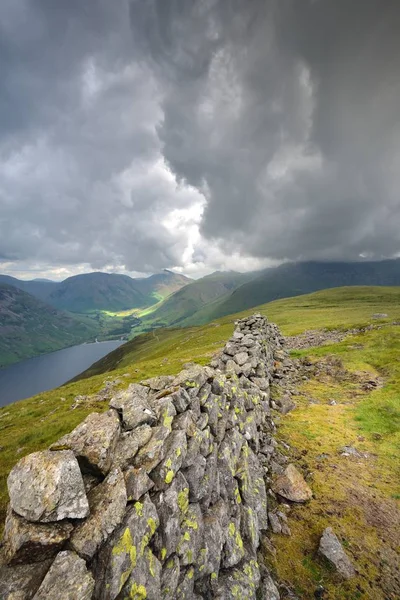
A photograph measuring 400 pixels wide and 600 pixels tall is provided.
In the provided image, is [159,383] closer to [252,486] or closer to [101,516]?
[252,486]

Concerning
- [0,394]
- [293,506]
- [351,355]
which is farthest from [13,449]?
[0,394]

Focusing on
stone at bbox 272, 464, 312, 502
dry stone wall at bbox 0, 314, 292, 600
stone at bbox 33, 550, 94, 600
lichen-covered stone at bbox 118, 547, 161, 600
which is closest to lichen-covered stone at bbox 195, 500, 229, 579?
dry stone wall at bbox 0, 314, 292, 600

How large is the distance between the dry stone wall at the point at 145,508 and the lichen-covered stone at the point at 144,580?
0.07 feet

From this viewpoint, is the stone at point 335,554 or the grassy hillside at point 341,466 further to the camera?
the grassy hillside at point 341,466

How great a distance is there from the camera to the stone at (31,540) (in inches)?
209

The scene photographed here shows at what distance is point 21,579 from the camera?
5.16 meters

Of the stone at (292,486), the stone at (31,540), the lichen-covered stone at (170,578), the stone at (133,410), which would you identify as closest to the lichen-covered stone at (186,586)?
the lichen-covered stone at (170,578)

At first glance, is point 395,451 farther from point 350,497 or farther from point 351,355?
point 351,355

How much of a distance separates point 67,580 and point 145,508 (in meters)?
2.25

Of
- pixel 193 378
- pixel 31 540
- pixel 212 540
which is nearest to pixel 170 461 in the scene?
pixel 212 540

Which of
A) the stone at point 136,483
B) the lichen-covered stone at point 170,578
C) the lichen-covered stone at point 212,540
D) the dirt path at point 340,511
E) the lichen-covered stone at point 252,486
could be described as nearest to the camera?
the lichen-covered stone at point 170,578

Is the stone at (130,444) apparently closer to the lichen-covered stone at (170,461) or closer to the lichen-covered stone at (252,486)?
the lichen-covered stone at (170,461)

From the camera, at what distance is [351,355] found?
3438 centimetres

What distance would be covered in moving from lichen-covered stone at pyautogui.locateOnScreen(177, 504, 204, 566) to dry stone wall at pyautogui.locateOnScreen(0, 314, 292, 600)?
26 millimetres
